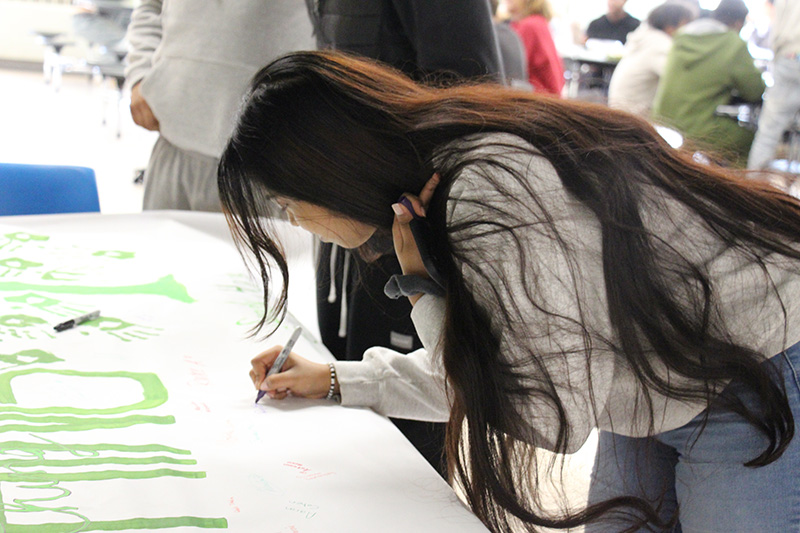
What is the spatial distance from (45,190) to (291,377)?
113 cm

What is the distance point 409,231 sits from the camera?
857mm

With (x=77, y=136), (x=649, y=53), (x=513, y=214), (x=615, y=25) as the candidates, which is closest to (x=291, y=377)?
(x=513, y=214)

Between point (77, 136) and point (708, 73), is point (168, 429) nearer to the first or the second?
point (708, 73)

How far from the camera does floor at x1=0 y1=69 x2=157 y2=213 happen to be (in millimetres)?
4375

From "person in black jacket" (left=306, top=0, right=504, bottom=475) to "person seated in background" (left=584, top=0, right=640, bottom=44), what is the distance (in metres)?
5.59

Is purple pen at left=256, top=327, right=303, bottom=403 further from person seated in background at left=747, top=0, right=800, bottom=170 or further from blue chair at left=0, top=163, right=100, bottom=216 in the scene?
person seated in background at left=747, top=0, right=800, bottom=170

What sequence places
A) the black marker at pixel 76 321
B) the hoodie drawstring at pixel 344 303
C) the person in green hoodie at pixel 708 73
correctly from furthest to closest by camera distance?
the person in green hoodie at pixel 708 73 < the hoodie drawstring at pixel 344 303 < the black marker at pixel 76 321

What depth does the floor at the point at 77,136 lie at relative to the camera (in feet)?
14.4

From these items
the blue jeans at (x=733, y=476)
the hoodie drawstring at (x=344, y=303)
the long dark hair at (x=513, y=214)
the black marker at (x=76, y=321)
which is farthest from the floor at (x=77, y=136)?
the blue jeans at (x=733, y=476)

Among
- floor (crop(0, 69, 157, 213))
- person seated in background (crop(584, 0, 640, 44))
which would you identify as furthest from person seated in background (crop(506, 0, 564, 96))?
person seated in background (crop(584, 0, 640, 44))

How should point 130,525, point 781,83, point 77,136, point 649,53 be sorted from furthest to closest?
point 77,136 → point 649,53 → point 781,83 → point 130,525

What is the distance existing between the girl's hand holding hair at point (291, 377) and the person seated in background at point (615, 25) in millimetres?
6130

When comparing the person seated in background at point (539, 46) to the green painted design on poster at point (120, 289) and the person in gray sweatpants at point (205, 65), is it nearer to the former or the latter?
the person in gray sweatpants at point (205, 65)

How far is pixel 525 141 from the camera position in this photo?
32.1 inches
